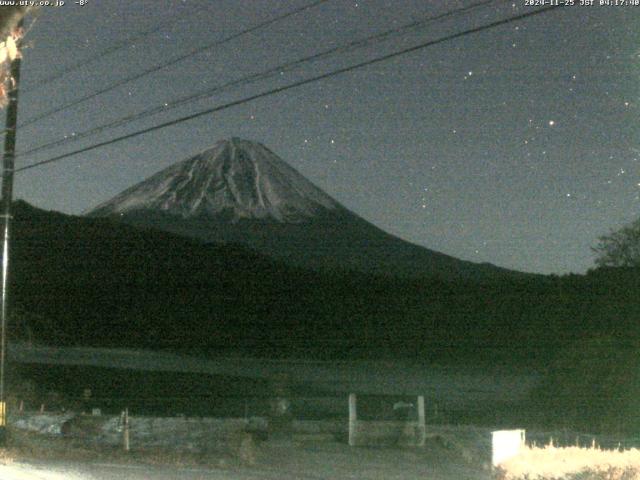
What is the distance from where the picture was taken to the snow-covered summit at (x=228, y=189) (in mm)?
138750

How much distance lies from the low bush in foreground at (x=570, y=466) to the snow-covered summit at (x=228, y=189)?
410 ft

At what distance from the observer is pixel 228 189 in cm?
15550

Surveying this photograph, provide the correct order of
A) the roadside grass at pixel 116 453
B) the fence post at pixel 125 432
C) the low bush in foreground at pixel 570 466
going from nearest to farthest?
1. the low bush in foreground at pixel 570 466
2. the roadside grass at pixel 116 453
3. the fence post at pixel 125 432

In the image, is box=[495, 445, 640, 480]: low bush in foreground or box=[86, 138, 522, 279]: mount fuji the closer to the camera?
box=[495, 445, 640, 480]: low bush in foreground

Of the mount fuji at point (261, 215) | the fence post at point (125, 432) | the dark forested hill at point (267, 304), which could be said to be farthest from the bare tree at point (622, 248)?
the mount fuji at point (261, 215)

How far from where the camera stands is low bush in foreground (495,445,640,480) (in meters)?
9.73

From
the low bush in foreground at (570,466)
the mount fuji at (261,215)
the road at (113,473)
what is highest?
the mount fuji at (261,215)

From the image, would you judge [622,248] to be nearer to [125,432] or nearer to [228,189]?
[125,432]

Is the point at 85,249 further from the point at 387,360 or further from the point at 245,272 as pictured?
the point at 387,360


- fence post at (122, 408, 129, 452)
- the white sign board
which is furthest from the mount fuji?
the white sign board

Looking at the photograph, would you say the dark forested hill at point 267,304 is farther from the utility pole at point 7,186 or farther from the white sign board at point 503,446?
the utility pole at point 7,186

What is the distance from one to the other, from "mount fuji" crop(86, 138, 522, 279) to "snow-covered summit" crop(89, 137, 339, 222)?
5.4 inches

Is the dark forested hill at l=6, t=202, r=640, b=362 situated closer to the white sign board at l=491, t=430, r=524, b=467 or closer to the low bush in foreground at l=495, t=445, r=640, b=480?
the white sign board at l=491, t=430, r=524, b=467

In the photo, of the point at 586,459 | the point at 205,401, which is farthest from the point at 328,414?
the point at 586,459
